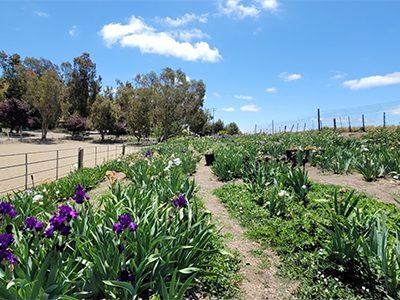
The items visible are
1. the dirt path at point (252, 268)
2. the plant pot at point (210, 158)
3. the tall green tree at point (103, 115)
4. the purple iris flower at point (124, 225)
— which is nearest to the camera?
the purple iris flower at point (124, 225)

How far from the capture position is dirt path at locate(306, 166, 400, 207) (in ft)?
20.2

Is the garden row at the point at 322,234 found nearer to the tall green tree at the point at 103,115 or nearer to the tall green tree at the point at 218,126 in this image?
the tall green tree at the point at 103,115

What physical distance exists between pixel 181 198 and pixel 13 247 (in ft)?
4.96

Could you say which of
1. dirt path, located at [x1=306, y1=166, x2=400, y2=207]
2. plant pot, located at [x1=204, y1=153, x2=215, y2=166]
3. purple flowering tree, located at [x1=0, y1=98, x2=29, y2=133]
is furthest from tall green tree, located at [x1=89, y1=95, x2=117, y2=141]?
dirt path, located at [x1=306, y1=166, x2=400, y2=207]

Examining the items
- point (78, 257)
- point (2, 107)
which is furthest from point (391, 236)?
point (2, 107)

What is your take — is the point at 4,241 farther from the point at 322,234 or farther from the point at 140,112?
the point at 140,112

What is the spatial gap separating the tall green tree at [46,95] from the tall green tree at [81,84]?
697 inches

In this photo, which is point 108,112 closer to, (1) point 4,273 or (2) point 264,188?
(2) point 264,188

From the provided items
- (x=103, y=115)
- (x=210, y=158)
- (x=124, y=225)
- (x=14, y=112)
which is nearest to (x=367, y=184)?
(x=210, y=158)

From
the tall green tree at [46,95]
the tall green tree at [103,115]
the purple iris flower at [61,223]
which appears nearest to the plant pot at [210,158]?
the purple iris flower at [61,223]

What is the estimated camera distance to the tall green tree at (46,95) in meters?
35.4

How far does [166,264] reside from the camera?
262cm

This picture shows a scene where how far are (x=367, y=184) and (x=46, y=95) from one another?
36.4 meters

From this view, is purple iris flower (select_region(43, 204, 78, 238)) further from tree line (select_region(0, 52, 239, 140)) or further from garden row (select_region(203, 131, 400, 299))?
tree line (select_region(0, 52, 239, 140))
